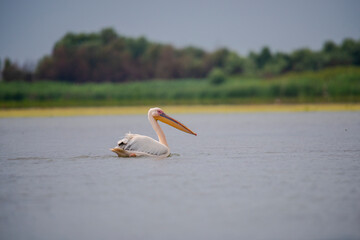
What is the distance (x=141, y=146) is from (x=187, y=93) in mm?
22908

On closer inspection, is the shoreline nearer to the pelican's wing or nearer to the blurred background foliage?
the blurred background foliage

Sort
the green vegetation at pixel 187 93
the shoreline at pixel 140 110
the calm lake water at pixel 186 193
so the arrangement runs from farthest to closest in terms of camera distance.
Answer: the green vegetation at pixel 187 93 < the shoreline at pixel 140 110 < the calm lake water at pixel 186 193

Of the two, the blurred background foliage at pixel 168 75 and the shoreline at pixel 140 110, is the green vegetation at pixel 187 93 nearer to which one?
the blurred background foliage at pixel 168 75

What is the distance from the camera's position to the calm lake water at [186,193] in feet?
16.1

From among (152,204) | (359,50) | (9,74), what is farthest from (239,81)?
(152,204)

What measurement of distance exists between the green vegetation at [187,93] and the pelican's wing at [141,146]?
67.6 ft

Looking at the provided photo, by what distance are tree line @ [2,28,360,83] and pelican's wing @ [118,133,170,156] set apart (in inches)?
1168

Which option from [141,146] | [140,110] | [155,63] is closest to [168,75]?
[155,63]

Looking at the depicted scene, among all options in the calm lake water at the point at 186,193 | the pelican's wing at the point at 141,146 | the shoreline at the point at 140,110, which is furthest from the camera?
the shoreline at the point at 140,110

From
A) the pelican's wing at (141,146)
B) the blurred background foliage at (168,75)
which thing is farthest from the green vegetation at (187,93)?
the pelican's wing at (141,146)

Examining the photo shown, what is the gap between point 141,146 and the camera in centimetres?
918

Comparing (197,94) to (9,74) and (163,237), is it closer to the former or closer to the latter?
(9,74)

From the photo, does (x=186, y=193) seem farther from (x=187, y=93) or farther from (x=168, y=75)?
(x=168, y=75)

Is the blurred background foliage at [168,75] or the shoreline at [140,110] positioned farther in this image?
the blurred background foliage at [168,75]
